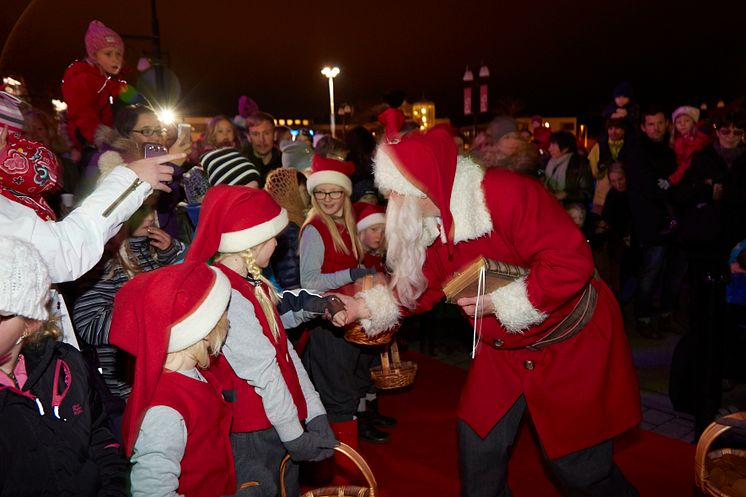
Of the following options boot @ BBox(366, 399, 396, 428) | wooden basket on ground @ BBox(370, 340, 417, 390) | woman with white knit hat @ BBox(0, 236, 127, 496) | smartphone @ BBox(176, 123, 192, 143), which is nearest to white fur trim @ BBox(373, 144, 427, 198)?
woman with white knit hat @ BBox(0, 236, 127, 496)

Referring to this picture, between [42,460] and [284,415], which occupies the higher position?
[42,460]

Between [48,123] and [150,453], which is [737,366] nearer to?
[150,453]

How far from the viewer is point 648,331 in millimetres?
5625

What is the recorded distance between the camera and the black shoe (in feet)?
18.4

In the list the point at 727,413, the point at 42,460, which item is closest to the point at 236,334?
the point at 42,460

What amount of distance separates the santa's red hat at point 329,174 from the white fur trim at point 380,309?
1.18m

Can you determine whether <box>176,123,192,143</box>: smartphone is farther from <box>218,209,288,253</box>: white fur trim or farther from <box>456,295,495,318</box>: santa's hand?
<box>456,295,495,318</box>: santa's hand

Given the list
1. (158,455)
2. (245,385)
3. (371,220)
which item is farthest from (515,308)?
(371,220)

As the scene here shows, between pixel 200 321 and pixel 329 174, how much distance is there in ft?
6.36

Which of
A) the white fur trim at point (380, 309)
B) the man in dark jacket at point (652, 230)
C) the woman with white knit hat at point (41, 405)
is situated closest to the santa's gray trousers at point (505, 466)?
the white fur trim at point (380, 309)

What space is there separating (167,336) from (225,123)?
3820 millimetres

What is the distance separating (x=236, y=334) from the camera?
84.2 inches

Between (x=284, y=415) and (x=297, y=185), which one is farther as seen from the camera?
(x=297, y=185)

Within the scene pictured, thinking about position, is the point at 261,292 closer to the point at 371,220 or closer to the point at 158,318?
the point at 158,318
